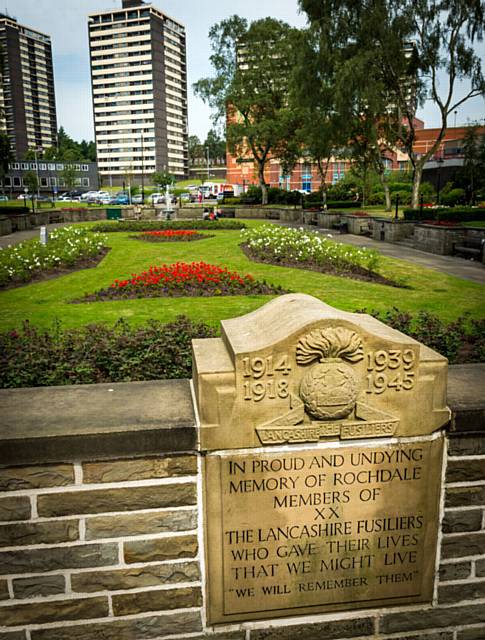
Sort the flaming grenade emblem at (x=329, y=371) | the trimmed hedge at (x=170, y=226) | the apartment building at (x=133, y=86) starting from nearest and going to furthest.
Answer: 1. the flaming grenade emblem at (x=329, y=371)
2. the trimmed hedge at (x=170, y=226)
3. the apartment building at (x=133, y=86)

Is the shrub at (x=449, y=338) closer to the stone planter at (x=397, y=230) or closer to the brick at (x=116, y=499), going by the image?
the brick at (x=116, y=499)

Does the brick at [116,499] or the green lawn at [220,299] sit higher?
the brick at [116,499]

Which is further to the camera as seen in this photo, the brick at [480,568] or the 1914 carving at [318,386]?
the brick at [480,568]

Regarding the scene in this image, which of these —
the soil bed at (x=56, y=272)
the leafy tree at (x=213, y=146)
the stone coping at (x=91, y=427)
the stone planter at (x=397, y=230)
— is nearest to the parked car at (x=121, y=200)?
the leafy tree at (x=213, y=146)

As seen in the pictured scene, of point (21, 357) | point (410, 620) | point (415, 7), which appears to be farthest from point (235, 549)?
point (415, 7)

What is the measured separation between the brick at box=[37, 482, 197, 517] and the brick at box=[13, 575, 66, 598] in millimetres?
343

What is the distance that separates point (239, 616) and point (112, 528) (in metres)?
0.86

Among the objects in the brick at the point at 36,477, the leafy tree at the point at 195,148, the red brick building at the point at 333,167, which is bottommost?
the brick at the point at 36,477

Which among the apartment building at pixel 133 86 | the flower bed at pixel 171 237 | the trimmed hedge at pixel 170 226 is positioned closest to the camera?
the flower bed at pixel 171 237

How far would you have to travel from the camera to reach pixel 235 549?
2979mm

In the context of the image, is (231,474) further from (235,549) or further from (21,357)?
(21,357)

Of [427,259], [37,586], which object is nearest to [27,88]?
[427,259]

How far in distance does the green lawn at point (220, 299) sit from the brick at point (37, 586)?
5.14 m

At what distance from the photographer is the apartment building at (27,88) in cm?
12662
